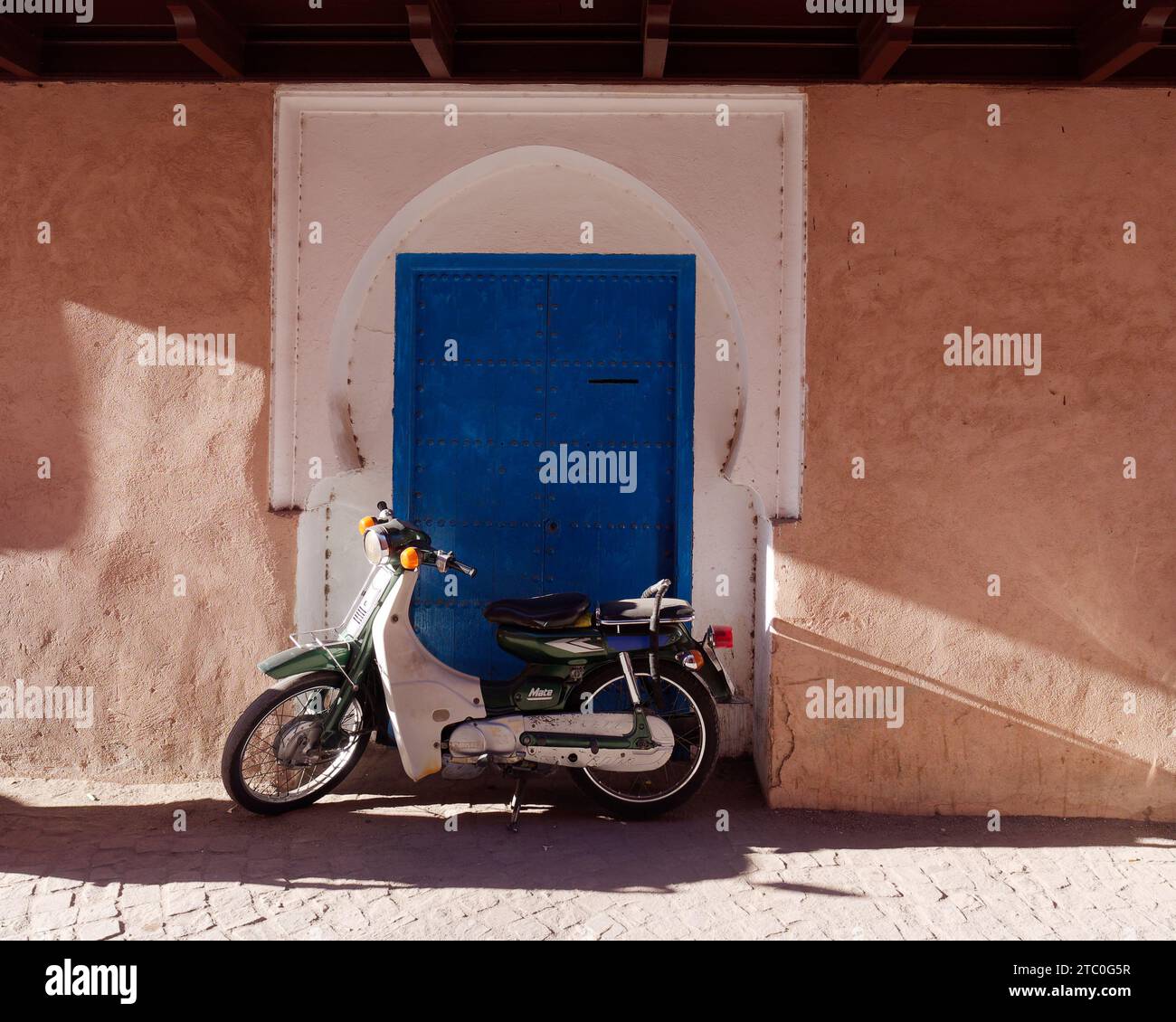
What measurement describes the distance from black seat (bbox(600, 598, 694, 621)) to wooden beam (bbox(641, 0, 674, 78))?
8.50 ft

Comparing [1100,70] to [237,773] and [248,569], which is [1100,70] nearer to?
[248,569]

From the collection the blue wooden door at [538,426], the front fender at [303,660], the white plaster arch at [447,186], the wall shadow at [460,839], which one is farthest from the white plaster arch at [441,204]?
the wall shadow at [460,839]

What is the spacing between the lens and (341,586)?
5086 mm

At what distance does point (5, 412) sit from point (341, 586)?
1.94 meters

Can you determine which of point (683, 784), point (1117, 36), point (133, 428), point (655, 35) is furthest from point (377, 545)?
point (1117, 36)

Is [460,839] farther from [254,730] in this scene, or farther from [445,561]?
[445,561]

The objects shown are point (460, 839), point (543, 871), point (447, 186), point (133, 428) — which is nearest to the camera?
point (543, 871)

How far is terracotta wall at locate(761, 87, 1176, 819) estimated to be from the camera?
443 cm

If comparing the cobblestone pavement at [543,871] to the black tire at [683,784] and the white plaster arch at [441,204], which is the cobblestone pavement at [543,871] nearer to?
the black tire at [683,784]

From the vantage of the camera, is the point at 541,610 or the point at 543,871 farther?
the point at 541,610

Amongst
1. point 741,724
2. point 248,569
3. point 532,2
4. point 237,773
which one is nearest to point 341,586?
Answer: point 248,569

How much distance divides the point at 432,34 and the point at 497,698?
311 centimetres

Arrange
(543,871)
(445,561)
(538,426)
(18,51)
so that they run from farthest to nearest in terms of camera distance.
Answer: (538,426) → (18,51) → (445,561) → (543,871)

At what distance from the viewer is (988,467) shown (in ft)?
14.7
